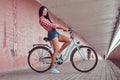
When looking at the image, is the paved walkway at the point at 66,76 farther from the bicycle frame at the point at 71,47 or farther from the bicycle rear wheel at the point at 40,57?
the bicycle frame at the point at 71,47

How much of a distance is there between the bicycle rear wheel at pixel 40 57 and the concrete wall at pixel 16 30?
201 cm

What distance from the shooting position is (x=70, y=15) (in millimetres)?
17016

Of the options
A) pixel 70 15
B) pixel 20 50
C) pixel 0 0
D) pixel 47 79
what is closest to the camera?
pixel 47 79

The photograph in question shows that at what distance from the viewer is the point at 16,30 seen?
10.0 metres

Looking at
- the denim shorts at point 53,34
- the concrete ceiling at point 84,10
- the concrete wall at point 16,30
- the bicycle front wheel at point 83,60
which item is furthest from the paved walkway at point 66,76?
the concrete ceiling at point 84,10

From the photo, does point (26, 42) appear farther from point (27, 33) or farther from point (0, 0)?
point (0, 0)

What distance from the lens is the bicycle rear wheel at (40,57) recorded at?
21.9 feet

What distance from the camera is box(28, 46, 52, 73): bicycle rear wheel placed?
6.67m

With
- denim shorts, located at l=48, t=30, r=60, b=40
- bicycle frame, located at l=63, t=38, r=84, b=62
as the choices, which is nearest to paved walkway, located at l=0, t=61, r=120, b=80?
bicycle frame, located at l=63, t=38, r=84, b=62

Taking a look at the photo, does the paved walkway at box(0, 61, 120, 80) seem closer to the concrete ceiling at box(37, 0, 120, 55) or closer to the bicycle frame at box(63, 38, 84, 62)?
the bicycle frame at box(63, 38, 84, 62)

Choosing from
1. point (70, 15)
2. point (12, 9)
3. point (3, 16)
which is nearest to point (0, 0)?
point (3, 16)

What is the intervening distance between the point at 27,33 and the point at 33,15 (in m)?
1.19

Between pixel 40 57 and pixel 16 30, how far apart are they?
134 inches

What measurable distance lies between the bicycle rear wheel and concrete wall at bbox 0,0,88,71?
201 cm
